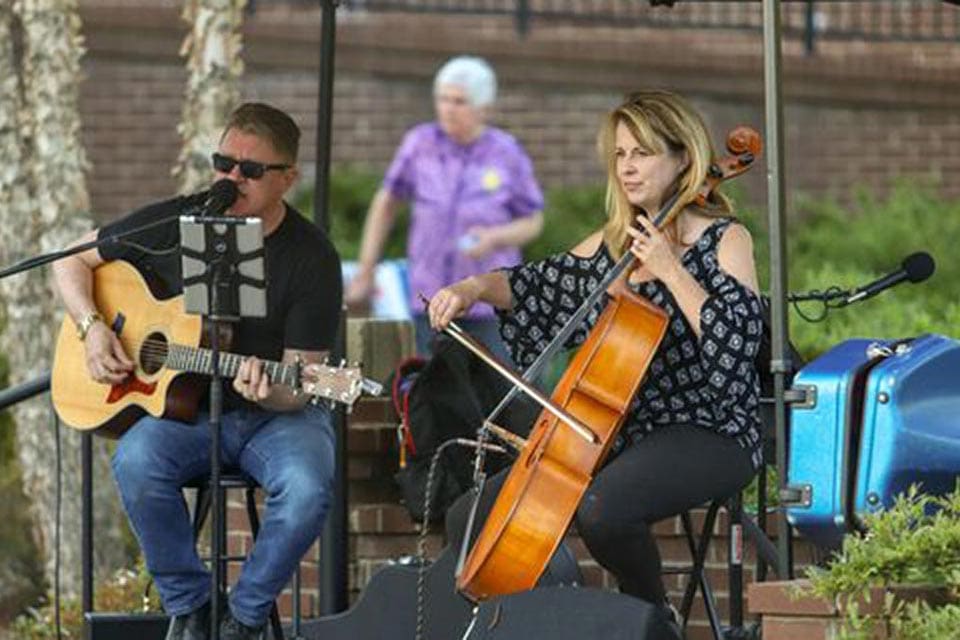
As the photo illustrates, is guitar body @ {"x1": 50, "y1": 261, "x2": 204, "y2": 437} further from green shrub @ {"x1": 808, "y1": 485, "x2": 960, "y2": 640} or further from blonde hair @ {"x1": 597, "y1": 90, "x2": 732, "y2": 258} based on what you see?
green shrub @ {"x1": 808, "y1": 485, "x2": 960, "y2": 640}

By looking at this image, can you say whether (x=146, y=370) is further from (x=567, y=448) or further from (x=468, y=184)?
(x=468, y=184)

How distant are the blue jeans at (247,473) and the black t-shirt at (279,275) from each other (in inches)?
5.3

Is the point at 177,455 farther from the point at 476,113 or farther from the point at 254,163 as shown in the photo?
the point at 476,113

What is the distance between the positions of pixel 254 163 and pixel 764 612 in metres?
2.07

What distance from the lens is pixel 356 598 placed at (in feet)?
28.8

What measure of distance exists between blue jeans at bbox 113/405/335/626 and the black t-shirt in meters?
0.13

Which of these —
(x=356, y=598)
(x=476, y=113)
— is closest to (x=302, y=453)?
(x=356, y=598)

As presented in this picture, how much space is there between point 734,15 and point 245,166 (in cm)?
984

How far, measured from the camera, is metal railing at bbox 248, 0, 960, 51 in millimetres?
16766

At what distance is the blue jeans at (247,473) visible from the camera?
7496mm

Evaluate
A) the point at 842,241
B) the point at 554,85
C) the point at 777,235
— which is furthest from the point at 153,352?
the point at 554,85

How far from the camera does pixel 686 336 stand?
22.9 ft

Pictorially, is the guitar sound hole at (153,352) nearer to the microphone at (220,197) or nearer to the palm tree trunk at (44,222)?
the microphone at (220,197)

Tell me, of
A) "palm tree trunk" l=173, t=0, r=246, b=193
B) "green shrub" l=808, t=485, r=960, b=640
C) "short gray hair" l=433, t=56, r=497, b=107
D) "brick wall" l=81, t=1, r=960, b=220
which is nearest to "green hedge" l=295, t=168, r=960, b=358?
"brick wall" l=81, t=1, r=960, b=220
